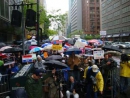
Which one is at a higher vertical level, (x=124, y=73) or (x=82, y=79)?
(x=124, y=73)

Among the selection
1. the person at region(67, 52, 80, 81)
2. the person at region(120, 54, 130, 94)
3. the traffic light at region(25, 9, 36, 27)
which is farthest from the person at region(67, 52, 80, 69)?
the traffic light at region(25, 9, 36, 27)

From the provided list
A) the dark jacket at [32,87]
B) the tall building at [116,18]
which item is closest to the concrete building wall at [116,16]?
the tall building at [116,18]

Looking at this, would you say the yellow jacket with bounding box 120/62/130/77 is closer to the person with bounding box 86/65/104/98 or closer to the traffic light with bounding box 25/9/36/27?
the person with bounding box 86/65/104/98

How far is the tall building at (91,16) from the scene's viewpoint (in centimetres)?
14838

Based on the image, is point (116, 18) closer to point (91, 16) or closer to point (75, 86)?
point (91, 16)

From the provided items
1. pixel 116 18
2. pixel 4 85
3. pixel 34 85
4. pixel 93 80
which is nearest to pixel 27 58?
pixel 4 85

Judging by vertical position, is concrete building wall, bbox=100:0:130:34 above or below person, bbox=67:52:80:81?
above

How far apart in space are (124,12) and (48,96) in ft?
250

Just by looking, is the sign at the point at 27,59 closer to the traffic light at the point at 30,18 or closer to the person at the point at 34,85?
the person at the point at 34,85

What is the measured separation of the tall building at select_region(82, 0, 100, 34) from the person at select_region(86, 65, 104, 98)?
5468 inches

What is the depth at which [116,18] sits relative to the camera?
90.1 meters

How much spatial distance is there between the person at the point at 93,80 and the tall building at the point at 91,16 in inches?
5468

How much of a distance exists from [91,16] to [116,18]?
62.4 metres

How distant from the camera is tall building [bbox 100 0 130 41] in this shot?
256 feet
